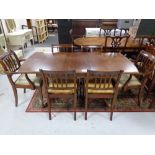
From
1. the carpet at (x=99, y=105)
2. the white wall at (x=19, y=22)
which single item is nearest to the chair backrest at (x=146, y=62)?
the carpet at (x=99, y=105)

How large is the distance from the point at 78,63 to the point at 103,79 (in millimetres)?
501

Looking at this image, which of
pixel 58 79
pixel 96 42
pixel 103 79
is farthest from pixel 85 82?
pixel 96 42

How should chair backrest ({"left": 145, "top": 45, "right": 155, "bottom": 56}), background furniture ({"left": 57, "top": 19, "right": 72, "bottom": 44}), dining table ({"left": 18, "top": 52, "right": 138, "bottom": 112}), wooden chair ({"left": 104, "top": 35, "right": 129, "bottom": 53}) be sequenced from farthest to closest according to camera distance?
background furniture ({"left": 57, "top": 19, "right": 72, "bottom": 44}), wooden chair ({"left": 104, "top": 35, "right": 129, "bottom": 53}), chair backrest ({"left": 145, "top": 45, "right": 155, "bottom": 56}), dining table ({"left": 18, "top": 52, "right": 138, "bottom": 112})

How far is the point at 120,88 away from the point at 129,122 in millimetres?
517

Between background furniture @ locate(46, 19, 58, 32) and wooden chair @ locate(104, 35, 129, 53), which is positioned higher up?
wooden chair @ locate(104, 35, 129, 53)

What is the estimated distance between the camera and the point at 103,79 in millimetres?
2166

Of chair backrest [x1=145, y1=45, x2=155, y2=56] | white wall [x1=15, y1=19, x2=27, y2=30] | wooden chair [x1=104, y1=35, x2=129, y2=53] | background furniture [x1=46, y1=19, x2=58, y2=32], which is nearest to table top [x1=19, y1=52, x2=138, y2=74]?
wooden chair [x1=104, y1=35, x2=129, y2=53]

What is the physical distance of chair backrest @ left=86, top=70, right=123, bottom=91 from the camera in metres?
1.87

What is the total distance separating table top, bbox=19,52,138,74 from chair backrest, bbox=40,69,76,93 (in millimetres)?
186

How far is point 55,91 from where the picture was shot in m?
2.14

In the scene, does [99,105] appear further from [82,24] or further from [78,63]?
[82,24]

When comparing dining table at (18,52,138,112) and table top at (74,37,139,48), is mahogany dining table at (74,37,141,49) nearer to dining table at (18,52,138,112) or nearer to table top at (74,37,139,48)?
table top at (74,37,139,48)
